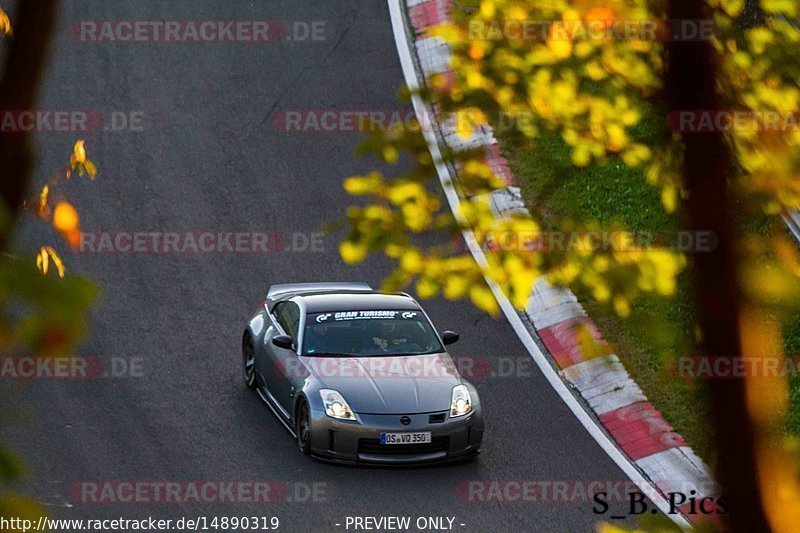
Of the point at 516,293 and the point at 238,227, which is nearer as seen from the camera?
the point at 516,293

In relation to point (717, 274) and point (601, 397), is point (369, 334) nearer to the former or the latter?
point (601, 397)

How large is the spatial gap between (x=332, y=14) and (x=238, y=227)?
15.1 feet

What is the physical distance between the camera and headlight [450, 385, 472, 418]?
1022 cm

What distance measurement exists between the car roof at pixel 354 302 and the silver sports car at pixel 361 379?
0.4 inches

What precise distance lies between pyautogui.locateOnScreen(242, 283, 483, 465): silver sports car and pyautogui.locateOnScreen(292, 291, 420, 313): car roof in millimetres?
10

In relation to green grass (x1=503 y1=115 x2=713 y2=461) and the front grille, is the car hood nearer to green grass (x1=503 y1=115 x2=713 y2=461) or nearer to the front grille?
the front grille

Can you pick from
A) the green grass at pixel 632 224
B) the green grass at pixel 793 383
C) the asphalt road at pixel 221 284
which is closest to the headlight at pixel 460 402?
the asphalt road at pixel 221 284

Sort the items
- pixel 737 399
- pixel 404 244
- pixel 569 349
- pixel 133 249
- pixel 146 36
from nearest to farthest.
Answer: pixel 737 399, pixel 404 244, pixel 569 349, pixel 133 249, pixel 146 36

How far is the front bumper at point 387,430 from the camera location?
10062mm

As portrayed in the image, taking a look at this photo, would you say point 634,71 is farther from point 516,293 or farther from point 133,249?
point 133,249

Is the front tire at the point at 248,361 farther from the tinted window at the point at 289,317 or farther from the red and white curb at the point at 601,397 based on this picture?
the red and white curb at the point at 601,397

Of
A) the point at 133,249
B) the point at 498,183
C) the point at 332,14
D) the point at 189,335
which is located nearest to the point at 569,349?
the point at 189,335

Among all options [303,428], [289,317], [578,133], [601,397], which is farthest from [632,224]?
[578,133]

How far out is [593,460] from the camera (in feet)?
34.5
